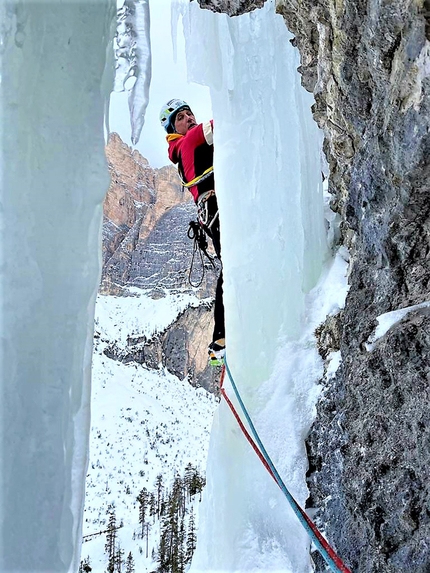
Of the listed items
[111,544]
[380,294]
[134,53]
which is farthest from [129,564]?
[134,53]

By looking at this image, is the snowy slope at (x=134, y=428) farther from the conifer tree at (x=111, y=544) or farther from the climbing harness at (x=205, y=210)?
the climbing harness at (x=205, y=210)

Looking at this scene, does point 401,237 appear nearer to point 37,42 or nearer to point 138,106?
point 138,106

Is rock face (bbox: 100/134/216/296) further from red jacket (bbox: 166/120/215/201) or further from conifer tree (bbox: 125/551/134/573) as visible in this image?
red jacket (bbox: 166/120/215/201)

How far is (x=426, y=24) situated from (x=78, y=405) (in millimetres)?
1236

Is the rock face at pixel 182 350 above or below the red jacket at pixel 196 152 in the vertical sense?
above

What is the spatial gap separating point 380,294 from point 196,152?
1.86 meters

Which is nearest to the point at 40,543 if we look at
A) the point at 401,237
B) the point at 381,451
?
the point at 381,451

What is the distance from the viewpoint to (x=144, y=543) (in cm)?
1205

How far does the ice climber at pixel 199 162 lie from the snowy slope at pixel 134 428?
9223mm

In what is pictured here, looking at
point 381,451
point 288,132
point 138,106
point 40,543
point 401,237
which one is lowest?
point 40,543

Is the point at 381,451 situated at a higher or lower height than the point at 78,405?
lower

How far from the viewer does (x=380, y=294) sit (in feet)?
5.31

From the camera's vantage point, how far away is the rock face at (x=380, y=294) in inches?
49.4

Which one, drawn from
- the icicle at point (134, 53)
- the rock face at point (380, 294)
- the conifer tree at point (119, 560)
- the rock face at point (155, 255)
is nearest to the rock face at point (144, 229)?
the rock face at point (155, 255)
